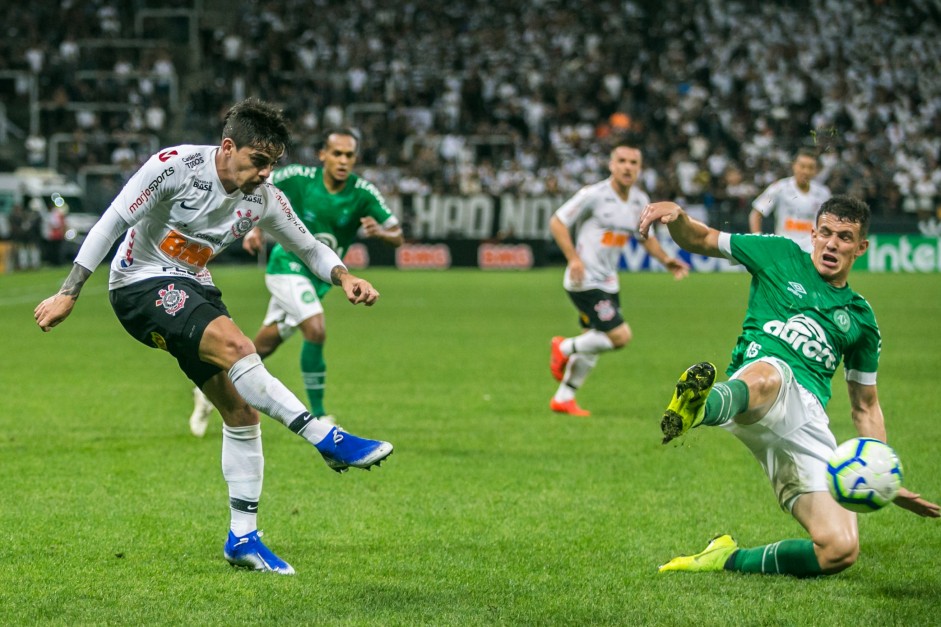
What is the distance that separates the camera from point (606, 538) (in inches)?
248

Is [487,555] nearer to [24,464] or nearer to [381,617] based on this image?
[381,617]

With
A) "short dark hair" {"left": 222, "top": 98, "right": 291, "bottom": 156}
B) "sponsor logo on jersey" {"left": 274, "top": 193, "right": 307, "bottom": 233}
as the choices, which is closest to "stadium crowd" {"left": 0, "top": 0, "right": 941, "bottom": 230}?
"sponsor logo on jersey" {"left": 274, "top": 193, "right": 307, "bottom": 233}

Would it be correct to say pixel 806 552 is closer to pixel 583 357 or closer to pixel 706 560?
pixel 706 560

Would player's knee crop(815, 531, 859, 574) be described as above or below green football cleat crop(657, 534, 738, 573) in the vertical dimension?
above

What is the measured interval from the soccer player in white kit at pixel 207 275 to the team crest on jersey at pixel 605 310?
5.36 metres

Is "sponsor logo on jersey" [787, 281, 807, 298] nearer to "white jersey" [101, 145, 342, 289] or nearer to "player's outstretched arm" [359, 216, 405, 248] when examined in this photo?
"white jersey" [101, 145, 342, 289]

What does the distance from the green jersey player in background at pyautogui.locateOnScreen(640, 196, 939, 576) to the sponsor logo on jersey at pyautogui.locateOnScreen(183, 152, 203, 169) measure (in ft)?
6.92

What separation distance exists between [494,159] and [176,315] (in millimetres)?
31777

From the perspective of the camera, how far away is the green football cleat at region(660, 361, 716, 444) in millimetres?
4789

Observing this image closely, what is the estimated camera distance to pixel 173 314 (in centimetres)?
548

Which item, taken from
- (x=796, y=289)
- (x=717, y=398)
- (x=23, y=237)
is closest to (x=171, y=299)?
(x=717, y=398)

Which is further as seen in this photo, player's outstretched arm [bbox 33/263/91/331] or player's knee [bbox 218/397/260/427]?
player's knee [bbox 218/397/260/427]

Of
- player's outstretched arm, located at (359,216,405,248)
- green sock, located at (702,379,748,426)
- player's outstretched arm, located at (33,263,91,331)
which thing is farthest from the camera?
player's outstretched arm, located at (359,216,405,248)

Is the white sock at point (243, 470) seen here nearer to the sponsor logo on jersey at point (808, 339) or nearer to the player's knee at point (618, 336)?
the sponsor logo on jersey at point (808, 339)
